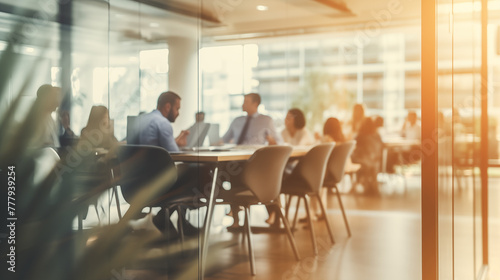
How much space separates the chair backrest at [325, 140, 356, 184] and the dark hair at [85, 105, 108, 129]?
3.23 m

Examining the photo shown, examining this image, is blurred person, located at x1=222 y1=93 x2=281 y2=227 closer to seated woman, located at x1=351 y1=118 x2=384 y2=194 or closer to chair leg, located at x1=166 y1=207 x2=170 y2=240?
seated woman, located at x1=351 y1=118 x2=384 y2=194

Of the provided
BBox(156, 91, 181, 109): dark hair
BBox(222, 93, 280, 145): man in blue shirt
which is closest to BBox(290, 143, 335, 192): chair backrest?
BBox(222, 93, 280, 145): man in blue shirt

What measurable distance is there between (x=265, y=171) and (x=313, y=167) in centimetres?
74

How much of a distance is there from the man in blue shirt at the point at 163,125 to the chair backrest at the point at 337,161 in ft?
9.21

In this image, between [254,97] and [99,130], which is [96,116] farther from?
[254,97]

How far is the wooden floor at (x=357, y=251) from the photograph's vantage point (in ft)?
10.5

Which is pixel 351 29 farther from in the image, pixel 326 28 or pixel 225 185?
pixel 225 185

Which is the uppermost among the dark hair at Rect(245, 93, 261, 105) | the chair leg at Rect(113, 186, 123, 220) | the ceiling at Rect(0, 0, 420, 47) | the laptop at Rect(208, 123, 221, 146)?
the ceiling at Rect(0, 0, 420, 47)

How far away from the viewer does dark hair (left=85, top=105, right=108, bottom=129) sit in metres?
2.06

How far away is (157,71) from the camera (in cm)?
205

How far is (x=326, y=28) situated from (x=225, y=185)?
679 cm

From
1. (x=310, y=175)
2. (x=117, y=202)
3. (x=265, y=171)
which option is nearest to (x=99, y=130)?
(x=117, y=202)

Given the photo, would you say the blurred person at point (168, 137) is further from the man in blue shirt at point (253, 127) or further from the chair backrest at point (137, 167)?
the man in blue shirt at point (253, 127)

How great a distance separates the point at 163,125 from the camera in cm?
222
